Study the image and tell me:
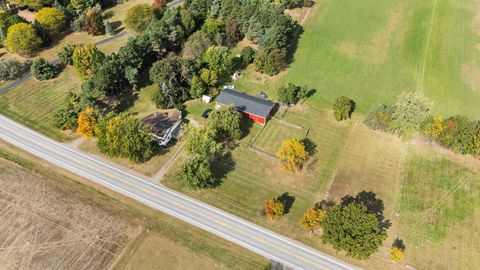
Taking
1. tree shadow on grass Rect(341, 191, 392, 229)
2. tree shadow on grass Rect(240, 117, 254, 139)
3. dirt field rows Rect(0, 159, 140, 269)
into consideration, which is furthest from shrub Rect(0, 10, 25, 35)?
tree shadow on grass Rect(341, 191, 392, 229)

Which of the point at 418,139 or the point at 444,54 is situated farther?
the point at 444,54

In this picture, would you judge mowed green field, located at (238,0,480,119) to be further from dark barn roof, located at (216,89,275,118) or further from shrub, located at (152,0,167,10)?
shrub, located at (152,0,167,10)

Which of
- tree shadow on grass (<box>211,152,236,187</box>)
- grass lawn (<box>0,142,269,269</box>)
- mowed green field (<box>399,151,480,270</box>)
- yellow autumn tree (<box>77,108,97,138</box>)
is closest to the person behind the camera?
grass lawn (<box>0,142,269,269</box>)

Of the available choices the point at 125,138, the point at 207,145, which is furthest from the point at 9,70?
the point at 207,145

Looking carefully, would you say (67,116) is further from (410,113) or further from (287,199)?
(410,113)

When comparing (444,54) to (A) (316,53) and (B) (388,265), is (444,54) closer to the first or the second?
(A) (316,53)

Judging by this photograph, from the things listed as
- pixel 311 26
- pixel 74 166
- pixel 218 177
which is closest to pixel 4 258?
pixel 74 166
